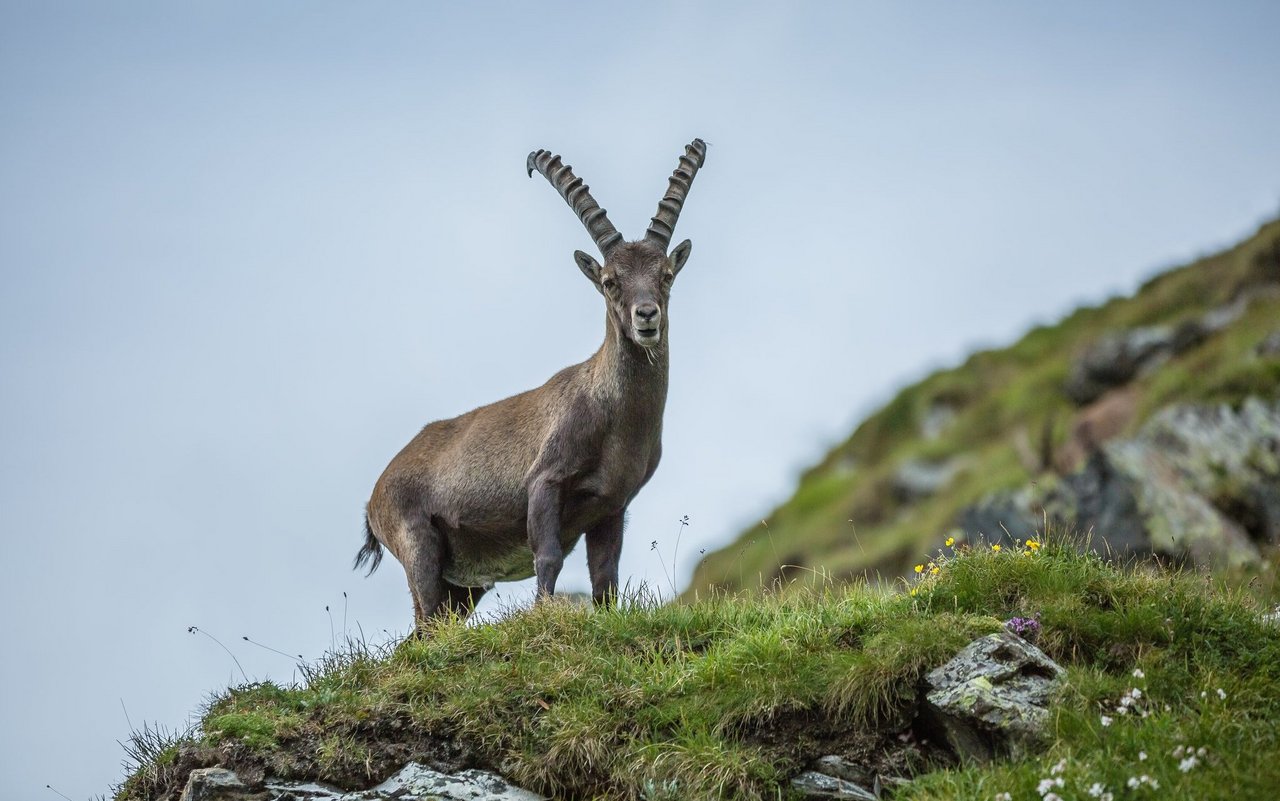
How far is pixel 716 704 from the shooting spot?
9945mm

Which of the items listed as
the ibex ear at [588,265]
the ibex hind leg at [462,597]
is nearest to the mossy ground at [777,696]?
the ibex hind leg at [462,597]

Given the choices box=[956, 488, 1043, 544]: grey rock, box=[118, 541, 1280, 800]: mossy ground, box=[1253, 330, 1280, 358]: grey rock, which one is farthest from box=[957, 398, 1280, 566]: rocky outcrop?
box=[118, 541, 1280, 800]: mossy ground

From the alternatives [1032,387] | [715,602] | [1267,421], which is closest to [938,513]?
[1032,387]

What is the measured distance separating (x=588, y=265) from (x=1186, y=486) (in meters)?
17.9

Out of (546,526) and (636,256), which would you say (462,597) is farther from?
(636,256)

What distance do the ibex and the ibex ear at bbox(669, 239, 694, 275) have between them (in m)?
0.01

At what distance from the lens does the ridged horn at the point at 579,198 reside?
44.4 ft

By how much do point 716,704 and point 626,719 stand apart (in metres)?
0.64

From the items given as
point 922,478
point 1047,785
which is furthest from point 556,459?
point 922,478

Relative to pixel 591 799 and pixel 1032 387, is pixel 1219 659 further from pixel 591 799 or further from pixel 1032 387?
pixel 1032 387

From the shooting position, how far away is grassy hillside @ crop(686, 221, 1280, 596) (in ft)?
109

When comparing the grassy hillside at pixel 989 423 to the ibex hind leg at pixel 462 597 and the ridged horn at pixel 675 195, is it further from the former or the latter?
the ridged horn at pixel 675 195

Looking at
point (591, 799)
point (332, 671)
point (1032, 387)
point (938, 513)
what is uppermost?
point (1032, 387)

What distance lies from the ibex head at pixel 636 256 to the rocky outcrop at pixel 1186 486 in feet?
46.0
